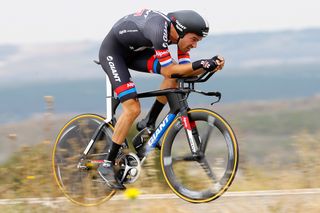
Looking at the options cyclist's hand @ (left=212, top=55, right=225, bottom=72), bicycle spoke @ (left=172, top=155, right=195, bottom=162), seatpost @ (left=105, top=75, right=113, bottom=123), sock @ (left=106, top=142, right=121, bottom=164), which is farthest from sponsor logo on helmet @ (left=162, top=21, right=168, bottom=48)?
sock @ (left=106, top=142, right=121, bottom=164)

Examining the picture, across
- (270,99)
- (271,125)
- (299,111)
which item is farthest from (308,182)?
(270,99)

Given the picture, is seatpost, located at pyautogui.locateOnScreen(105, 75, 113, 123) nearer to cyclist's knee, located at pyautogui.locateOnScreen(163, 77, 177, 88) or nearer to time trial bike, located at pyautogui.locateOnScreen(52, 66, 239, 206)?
time trial bike, located at pyautogui.locateOnScreen(52, 66, 239, 206)

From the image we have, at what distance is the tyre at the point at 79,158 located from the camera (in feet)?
27.8

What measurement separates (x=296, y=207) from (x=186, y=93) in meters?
1.40

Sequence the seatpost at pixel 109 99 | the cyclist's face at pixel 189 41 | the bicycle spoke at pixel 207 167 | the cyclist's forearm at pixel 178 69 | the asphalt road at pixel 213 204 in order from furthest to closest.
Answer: the seatpost at pixel 109 99
the bicycle spoke at pixel 207 167
the cyclist's face at pixel 189 41
the cyclist's forearm at pixel 178 69
the asphalt road at pixel 213 204

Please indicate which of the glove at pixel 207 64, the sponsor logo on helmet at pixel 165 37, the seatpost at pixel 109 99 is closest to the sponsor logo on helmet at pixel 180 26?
the sponsor logo on helmet at pixel 165 37

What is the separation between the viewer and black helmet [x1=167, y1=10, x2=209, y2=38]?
299 inches

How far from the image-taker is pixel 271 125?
398 ft

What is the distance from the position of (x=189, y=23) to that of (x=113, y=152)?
1.47 m

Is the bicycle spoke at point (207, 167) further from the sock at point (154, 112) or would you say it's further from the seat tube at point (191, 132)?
the sock at point (154, 112)

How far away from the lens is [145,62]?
8.17 m

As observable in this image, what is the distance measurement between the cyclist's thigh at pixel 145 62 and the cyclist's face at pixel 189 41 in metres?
0.35

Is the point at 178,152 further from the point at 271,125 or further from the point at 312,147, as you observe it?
the point at 271,125

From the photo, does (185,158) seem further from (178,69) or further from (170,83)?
(178,69)
